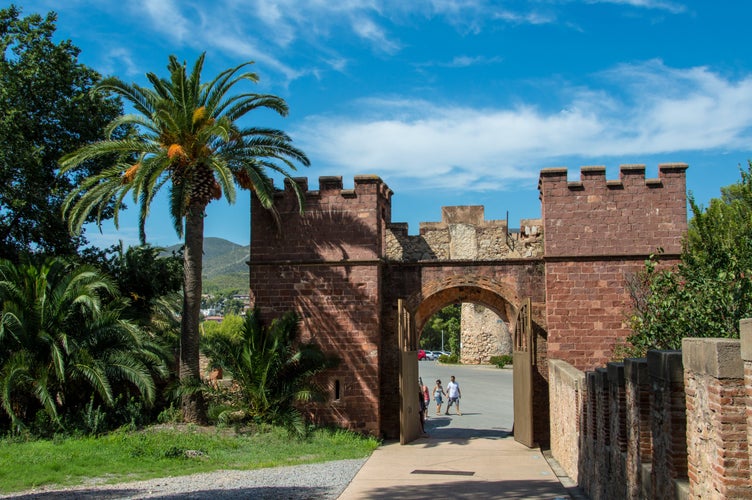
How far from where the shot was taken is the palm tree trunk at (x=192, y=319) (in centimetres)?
1705

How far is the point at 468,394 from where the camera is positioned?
3219 centimetres

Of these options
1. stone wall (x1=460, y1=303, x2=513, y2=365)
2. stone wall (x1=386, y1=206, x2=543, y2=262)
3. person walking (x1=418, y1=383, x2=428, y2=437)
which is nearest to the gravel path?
person walking (x1=418, y1=383, x2=428, y2=437)

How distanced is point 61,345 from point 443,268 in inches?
336

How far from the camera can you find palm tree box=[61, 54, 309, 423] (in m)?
16.4

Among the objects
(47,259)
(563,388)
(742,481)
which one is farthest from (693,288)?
(47,259)

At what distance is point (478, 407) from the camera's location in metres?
27.8

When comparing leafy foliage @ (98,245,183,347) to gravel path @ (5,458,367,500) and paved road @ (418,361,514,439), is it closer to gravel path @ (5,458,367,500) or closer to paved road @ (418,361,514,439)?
gravel path @ (5,458,367,500)

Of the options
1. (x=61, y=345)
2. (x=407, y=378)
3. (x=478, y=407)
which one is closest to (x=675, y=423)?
(x=407, y=378)

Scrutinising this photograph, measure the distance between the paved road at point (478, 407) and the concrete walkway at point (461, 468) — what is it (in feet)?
0.11

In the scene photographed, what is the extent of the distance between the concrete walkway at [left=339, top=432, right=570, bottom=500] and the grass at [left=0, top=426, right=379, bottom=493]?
111 centimetres

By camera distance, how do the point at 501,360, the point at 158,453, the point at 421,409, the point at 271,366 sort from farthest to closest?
the point at 501,360, the point at 421,409, the point at 271,366, the point at 158,453

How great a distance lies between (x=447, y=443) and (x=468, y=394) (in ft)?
46.0

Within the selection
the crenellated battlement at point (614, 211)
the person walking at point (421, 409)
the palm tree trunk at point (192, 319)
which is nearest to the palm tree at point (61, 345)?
the palm tree trunk at point (192, 319)

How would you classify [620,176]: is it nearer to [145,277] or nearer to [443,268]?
[443,268]
